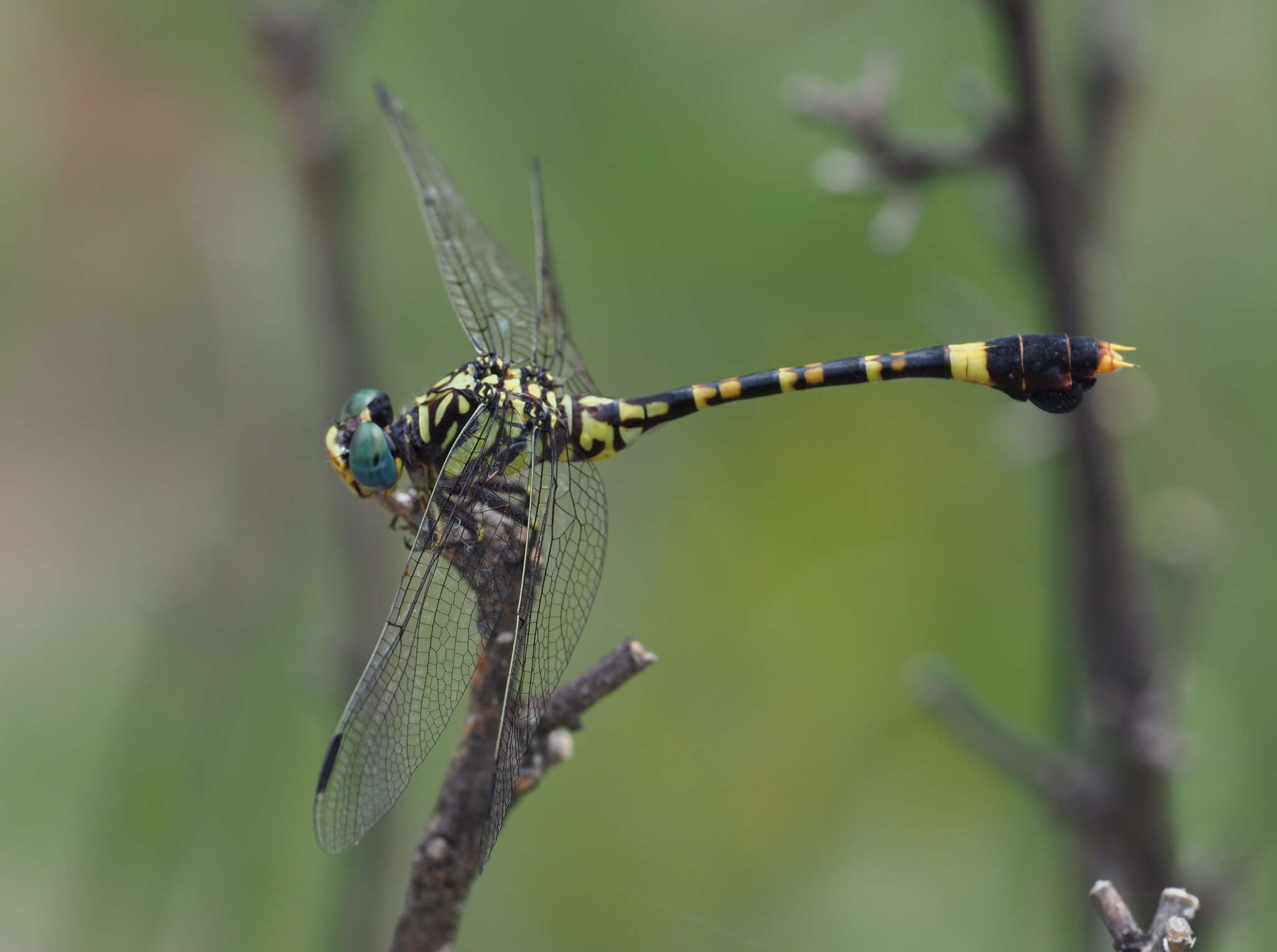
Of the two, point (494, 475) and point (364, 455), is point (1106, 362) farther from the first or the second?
point (364, 455)

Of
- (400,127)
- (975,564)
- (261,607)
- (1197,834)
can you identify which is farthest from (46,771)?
(1197,834)

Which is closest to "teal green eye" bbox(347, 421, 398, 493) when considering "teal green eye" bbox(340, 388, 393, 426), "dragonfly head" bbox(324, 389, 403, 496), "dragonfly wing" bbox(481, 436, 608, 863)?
"dragonfly head" bbox(324, 389, 403, 496)

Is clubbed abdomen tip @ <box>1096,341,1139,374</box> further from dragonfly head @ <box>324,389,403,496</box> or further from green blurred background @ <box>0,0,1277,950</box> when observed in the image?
dragonfly head @ <box>324,389,403,496</box>

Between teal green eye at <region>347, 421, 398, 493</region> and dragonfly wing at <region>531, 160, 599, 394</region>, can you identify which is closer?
teal green eye at <region>347, 421, 398, 493</region>

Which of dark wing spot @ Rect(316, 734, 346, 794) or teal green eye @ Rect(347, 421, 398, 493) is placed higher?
teal green eye @ Rect(347, 421, 398, 493)

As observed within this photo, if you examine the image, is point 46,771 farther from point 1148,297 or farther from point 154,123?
point 1148,297

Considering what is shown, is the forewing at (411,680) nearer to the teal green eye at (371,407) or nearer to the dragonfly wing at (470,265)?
the teal green eye at (371,407)
